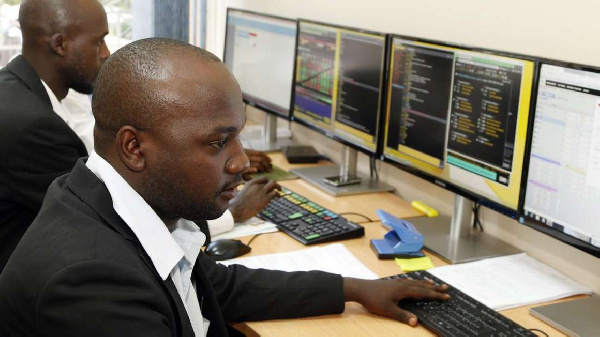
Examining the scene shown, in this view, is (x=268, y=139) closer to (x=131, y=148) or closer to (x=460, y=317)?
(x=460, y=317)

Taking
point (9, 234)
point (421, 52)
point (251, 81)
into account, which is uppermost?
point (421, 52)

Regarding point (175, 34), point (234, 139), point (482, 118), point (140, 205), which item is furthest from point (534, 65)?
point (175, 34)

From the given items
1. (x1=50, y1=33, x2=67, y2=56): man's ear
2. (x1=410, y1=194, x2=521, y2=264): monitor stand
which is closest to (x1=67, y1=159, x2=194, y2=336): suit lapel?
(x1=410, y1=194, x2=521, y2=264): monitor stand

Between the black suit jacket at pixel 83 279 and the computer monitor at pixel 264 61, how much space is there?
1.65 metres

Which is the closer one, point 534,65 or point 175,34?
point 534,65

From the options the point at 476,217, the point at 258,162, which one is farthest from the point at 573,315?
the point at 258,162

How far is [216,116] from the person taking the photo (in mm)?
1150

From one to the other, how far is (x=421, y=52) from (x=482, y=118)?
0.99ft

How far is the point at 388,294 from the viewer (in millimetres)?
1563

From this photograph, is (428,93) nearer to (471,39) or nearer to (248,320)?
(471,39)

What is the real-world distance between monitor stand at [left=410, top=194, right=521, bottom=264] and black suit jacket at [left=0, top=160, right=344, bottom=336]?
0.92 m

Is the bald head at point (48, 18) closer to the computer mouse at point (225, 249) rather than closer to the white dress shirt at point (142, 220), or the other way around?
the computer mouse at point (225, 249)

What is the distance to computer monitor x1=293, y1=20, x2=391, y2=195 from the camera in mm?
2283

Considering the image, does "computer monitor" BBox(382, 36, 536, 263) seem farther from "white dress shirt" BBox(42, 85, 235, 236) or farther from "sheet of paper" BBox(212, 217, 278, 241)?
"white dress shirt" BBox(42, 85, 235, 236)
